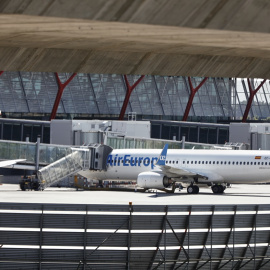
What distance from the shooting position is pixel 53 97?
87.6m

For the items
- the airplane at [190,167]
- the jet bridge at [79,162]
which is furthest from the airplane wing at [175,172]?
the jet bridge at [79,162]

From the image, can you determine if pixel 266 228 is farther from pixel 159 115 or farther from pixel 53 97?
pixel 159 115

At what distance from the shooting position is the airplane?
54.4 metres

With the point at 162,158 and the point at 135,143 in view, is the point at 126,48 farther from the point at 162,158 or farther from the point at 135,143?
the point at 135,143

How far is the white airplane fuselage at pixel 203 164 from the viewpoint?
5425 cm

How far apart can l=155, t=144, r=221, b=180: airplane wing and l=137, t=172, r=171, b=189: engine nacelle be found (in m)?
0.63

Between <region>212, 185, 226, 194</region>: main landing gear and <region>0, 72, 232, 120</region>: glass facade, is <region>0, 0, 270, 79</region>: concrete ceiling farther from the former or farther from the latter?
<region>0, 72, 232, 120</region>: glass facade

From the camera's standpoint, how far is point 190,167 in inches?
2242

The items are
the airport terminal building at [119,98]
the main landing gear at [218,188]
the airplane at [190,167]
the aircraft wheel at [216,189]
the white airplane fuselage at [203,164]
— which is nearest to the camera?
the white airplane fuselage at [203,164]

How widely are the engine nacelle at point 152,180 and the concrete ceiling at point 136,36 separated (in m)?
43.8

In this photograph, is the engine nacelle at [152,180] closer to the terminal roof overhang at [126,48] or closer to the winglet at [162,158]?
the winglet at [162,158]

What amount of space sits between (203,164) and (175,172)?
244 cm

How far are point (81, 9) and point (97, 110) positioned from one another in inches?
3274

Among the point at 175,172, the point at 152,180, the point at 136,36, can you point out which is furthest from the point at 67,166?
the point at 136,36
